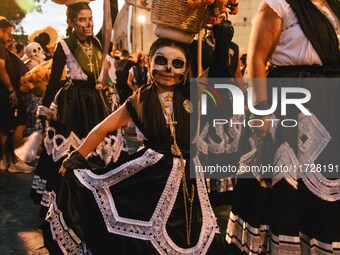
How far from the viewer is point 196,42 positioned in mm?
2963

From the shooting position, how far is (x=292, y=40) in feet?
8.57

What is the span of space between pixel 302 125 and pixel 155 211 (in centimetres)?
112

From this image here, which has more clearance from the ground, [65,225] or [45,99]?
[45,99]

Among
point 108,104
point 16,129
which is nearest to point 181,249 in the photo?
point 108,104

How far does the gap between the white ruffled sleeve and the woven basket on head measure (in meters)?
0.44

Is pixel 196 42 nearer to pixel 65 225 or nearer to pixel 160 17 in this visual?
pixel 160 17

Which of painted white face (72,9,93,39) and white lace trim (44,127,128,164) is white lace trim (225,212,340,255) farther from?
painted white face (72,9,93,39)

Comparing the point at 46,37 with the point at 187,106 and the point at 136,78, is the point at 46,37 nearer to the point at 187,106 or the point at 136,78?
the point at 136,78

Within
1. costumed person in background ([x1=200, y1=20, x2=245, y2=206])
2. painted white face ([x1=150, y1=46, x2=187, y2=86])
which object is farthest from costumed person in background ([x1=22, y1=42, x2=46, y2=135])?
painted white face ([x1=150, y1=46, x2=187, y2=86])

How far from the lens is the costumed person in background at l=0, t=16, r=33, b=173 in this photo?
266 inches

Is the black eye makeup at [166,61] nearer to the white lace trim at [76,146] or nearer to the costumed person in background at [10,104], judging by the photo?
the white lace trim at [76,146]

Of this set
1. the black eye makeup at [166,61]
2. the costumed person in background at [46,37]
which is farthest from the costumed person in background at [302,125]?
the costumed person in background at [46,37]

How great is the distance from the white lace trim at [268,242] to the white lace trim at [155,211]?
12.3 inches

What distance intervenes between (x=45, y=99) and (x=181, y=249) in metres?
2.54
